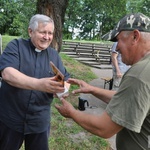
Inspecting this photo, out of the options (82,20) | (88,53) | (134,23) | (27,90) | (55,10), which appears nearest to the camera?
(134,23)

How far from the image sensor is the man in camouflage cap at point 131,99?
52.7 inches

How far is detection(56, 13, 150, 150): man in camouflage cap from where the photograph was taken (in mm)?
1339

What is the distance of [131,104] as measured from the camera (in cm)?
135

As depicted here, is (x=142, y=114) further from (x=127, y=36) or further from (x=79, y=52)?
(x=79, y=52)

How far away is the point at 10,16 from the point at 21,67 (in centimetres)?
2933

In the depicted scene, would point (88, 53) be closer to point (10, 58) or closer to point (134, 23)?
point (10, 58)

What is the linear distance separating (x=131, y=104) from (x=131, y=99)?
3 cm

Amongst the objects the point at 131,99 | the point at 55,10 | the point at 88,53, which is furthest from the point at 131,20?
the point at 88,53

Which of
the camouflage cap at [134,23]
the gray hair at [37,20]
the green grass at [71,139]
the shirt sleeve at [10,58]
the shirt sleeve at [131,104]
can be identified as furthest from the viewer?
the green grass at [71,139]

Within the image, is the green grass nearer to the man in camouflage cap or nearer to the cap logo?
the man in camouflage cap

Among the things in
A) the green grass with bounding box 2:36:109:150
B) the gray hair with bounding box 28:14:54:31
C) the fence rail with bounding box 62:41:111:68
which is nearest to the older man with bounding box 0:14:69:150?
the gray hair with bounding box 28:14:54:31

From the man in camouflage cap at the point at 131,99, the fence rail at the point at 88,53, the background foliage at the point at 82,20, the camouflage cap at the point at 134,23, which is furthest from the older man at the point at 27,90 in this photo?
the background foliage at the point at 82,20

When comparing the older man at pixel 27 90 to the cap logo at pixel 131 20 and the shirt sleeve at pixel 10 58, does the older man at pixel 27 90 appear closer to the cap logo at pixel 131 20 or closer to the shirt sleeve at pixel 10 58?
the shirt sleeve at pixel 10 58

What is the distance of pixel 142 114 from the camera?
1.36m
